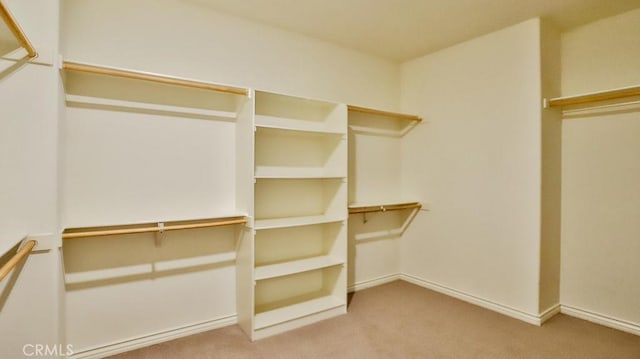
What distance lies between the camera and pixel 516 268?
2.79 m

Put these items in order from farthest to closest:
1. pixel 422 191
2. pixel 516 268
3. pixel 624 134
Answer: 1. pixel 422 191
2. pixel 516 268
3. pixel 624 134

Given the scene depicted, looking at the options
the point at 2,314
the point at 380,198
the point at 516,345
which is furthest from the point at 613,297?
the point at 2,314

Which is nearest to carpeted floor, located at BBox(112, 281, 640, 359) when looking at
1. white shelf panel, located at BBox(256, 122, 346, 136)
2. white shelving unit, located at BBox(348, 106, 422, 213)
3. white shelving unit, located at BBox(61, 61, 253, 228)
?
white shelving unit, located at BBox(61, 61, 253, 228)

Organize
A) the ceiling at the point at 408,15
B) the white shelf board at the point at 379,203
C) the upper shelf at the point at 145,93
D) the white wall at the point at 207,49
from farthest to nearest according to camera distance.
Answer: the white shelf board at the point at 379,203 < the ceiling at the point at 408,15 < the white wall at the point at 207,49 < the upper shelf at the point at 145,93

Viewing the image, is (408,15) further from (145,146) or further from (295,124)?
(145,146)

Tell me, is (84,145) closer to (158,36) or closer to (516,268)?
(158,36)

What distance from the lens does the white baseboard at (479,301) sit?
2.68 meters

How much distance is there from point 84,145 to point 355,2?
7.09ft

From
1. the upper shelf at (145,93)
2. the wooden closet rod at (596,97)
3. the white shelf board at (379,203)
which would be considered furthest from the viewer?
the white shelf board at (379,203)

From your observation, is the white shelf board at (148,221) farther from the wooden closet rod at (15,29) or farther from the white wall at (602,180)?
the white wall at (602,180)

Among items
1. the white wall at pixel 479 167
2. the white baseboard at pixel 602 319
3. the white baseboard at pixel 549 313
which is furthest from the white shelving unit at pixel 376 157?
the white baseboard at pixel 602 319

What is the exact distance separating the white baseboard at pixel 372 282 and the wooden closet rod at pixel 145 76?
2.23 meters

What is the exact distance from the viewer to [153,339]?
2.31m

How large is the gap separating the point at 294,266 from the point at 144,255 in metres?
1.15
